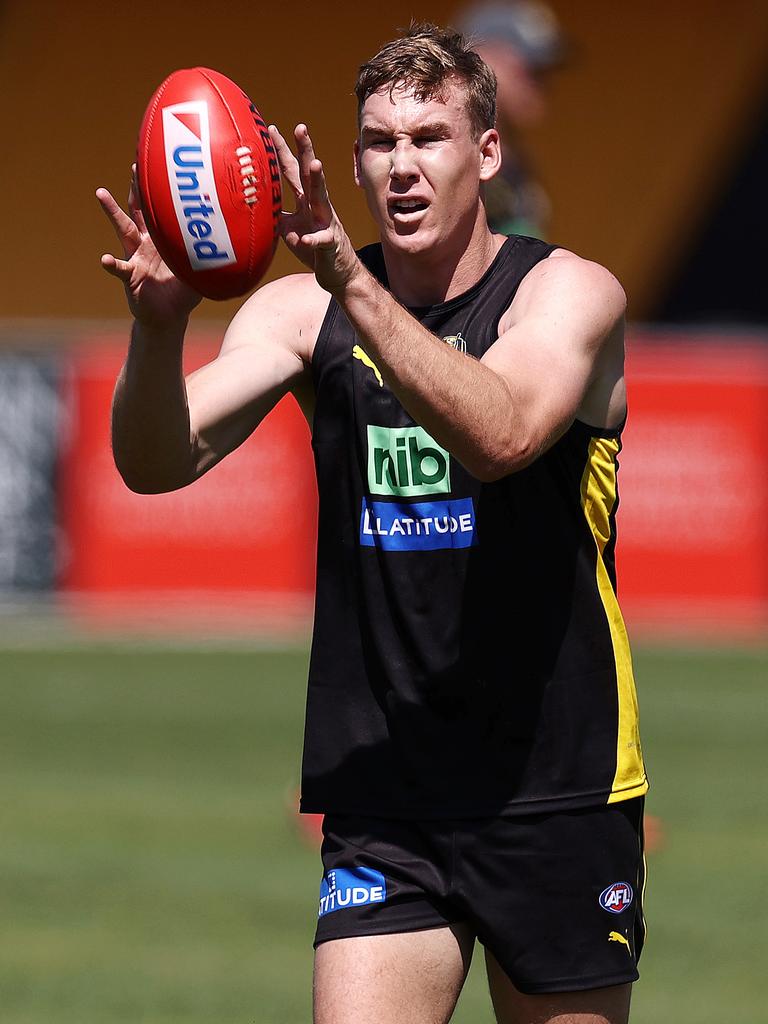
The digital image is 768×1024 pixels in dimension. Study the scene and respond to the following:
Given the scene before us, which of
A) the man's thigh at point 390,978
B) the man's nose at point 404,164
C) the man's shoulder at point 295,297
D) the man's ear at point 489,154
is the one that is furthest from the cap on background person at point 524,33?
the man's thigh at point 390,978

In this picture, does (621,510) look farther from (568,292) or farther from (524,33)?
(568,292)

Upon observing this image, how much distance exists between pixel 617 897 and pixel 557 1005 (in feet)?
0.82

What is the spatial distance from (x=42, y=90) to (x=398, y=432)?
19.4m

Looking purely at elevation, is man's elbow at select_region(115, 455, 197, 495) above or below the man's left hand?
below

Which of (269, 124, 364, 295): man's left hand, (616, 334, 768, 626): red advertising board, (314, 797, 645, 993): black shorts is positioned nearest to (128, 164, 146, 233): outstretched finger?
(269, 124, 364, 295): man's left hand

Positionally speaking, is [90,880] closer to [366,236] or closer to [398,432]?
[398,432]

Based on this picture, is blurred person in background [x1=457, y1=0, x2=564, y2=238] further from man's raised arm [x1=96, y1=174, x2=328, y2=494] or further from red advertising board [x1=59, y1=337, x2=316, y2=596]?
red advertising board [x1=59, y1=337, x2=316, y2=596]

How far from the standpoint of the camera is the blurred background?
22.5 feet

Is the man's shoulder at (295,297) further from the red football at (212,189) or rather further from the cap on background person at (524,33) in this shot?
the cap on background person at (524,33)

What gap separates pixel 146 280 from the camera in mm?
3668

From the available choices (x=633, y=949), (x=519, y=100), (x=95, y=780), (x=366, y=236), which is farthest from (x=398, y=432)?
(x=366, y=236)

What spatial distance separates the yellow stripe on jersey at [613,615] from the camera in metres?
3.84

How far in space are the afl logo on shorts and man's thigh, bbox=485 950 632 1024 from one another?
0.49ft

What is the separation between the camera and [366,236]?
2138 centimetres
